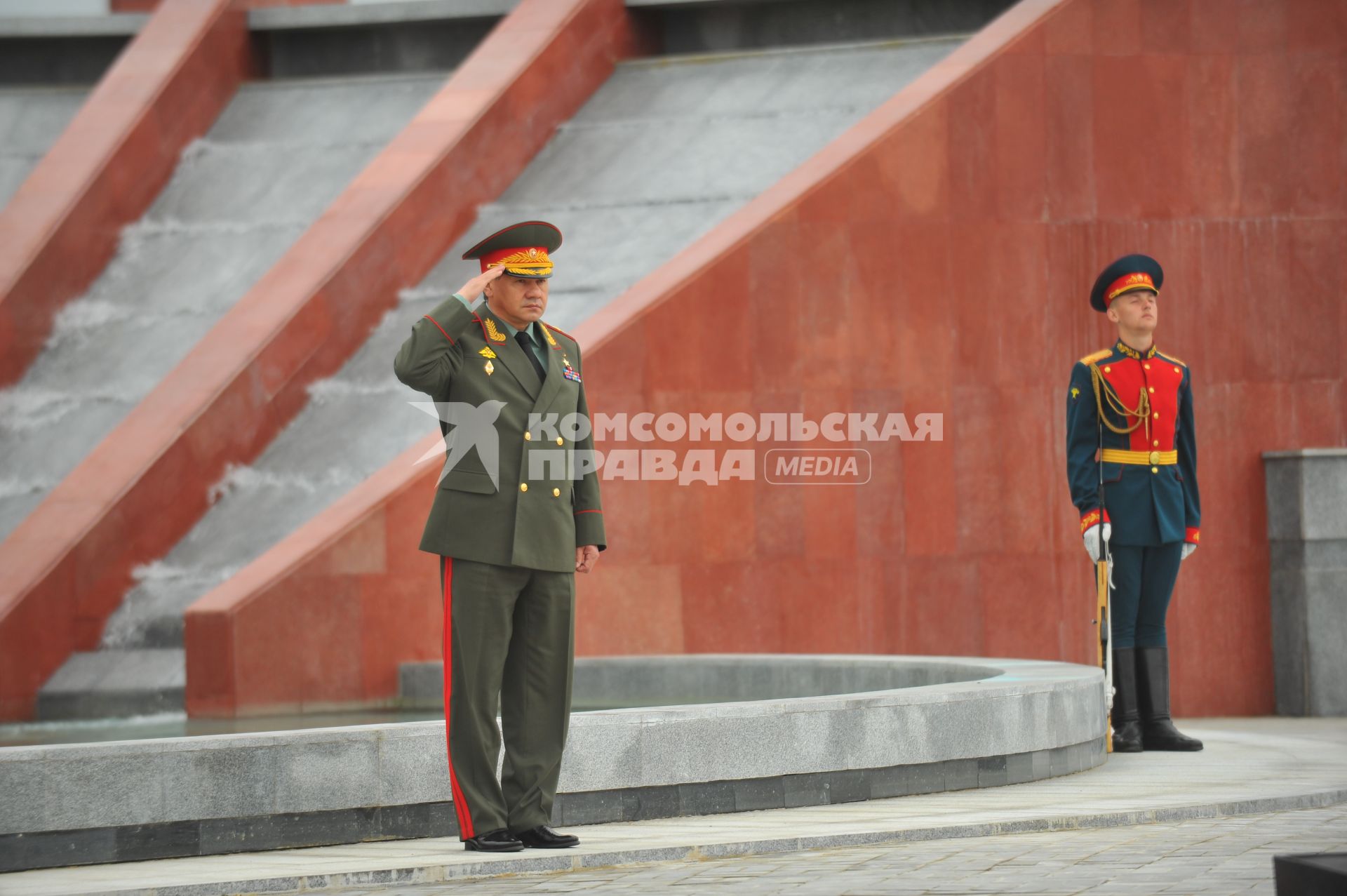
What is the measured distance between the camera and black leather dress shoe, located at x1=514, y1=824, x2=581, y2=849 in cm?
610

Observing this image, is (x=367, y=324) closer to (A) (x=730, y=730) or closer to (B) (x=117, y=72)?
(B) (x=117, y=72)

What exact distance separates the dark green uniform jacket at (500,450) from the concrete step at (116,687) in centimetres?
484

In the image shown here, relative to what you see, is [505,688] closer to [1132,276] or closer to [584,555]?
[584,555]

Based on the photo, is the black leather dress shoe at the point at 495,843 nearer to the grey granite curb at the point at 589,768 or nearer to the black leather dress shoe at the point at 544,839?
the black leather dress shoe at the point at 544,839

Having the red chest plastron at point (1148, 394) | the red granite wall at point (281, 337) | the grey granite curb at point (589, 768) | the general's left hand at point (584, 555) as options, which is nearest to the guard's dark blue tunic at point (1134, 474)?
the red chest plastron at point (1148, 394)

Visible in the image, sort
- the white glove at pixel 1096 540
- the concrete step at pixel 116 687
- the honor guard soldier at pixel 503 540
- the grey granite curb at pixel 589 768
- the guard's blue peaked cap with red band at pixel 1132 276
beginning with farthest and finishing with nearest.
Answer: the concrete step at pixel 116 687 < the guard's blue peaked cap with red band at pixel 1132 276 < the white glove at pixel 1096 540 < the honor guard soldier at pixel 503 540 < the grey granite curb at pixel 589 768

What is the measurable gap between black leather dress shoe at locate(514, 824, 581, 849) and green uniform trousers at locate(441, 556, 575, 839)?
0.02 meters

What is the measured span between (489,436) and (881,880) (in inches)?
73.0

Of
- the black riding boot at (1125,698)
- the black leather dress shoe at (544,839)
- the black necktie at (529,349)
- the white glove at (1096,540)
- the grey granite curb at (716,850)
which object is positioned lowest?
the grey granite curb at (716,850)

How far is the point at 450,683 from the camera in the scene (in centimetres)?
616

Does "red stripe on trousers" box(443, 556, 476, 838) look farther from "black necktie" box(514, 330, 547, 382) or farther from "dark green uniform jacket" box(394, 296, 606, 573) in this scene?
"black necktie" box(514, 330, 547, 382)

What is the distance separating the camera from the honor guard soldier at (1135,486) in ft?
29.2

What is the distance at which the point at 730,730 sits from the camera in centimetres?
685

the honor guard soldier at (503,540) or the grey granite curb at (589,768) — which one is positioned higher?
the honor guard soldier at (503,540)
